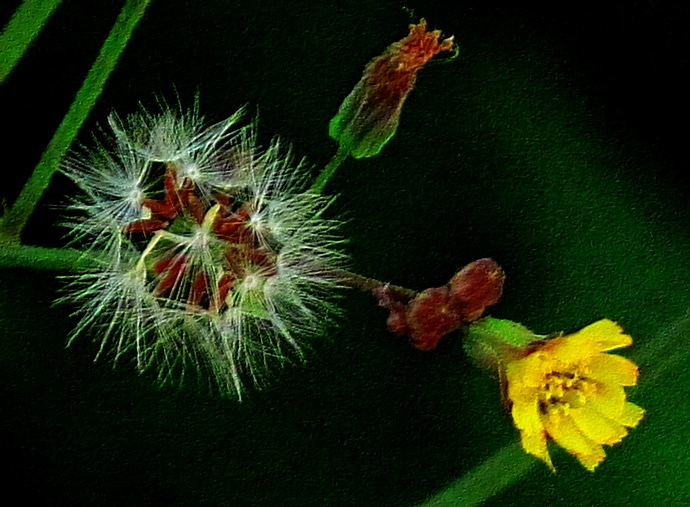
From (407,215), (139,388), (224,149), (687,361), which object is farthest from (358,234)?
(687,361)

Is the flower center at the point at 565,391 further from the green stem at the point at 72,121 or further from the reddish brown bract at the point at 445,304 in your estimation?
the green stem at the point at 72,121

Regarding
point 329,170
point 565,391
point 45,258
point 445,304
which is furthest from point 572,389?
point 45,258

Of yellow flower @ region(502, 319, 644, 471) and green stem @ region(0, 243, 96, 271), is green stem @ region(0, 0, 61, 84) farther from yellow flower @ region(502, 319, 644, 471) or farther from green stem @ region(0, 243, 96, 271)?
yellow flower @ region(502, 319, 644, 471)

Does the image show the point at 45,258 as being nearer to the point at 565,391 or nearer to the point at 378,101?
the point at 378,101

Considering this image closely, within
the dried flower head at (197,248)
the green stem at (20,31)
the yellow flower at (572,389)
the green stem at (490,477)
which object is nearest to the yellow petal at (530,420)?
the yellow flower at (572,389)

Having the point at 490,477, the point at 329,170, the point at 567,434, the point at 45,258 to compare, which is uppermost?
the point at 329,170

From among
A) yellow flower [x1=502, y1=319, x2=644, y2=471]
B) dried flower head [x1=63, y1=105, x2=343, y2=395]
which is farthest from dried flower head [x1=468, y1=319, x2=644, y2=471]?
dried flower head [x1=63, y1=105, x2=343, y2=395]
